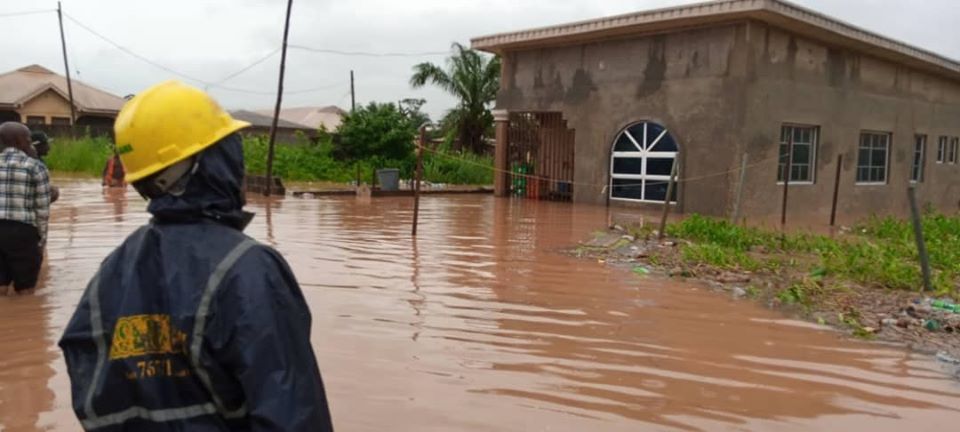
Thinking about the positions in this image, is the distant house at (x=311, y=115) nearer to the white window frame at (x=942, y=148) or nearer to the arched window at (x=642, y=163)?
the arched window at (x=642, y=163)

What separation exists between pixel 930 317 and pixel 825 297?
36.8 inches

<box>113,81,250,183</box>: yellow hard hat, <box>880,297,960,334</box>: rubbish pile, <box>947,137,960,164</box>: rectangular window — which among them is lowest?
<box>880,297,960,334</box>: rubbish pile

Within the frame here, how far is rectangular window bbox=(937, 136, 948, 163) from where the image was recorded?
73.2 ft

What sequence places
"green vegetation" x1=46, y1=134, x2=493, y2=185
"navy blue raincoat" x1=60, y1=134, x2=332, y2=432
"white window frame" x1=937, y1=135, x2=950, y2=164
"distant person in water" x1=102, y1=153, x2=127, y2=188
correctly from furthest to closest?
"green vegetation" x1=46, y1=134, x2=493, y2=185
"white window frame" x1=937, y1=135, x2=950, y2=164
"distant person in water" x1=102, y1=153, x2=127, y2=188
"navy blue raincoat" x1=60, y1=134, x2=332, y2=432

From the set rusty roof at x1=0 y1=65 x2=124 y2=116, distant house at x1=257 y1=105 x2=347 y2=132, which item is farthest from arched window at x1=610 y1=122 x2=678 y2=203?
distant house at x1=257 y1=105 x2=347 y2=132

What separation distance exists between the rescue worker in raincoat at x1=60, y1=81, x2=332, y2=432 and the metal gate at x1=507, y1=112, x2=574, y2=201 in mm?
17964

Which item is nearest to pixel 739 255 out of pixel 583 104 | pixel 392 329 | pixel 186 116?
pixel 392 329

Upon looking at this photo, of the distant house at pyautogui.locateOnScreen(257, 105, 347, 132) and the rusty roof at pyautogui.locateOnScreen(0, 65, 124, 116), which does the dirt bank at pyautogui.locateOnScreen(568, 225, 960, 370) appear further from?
the distant house at pyautogui.locateOnScreen(257, 105, 347, 132)

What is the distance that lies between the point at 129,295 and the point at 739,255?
807 cm

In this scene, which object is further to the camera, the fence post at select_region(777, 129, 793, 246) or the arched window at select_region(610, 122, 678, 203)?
the arched window at select_region(610, 122, 678, 203)

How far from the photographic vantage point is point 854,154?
18.6 meters

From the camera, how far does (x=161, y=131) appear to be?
1776 millimetres

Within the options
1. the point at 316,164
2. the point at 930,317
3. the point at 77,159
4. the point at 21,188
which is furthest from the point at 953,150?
the point at 77,159

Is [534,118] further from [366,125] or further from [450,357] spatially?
[450,357]
